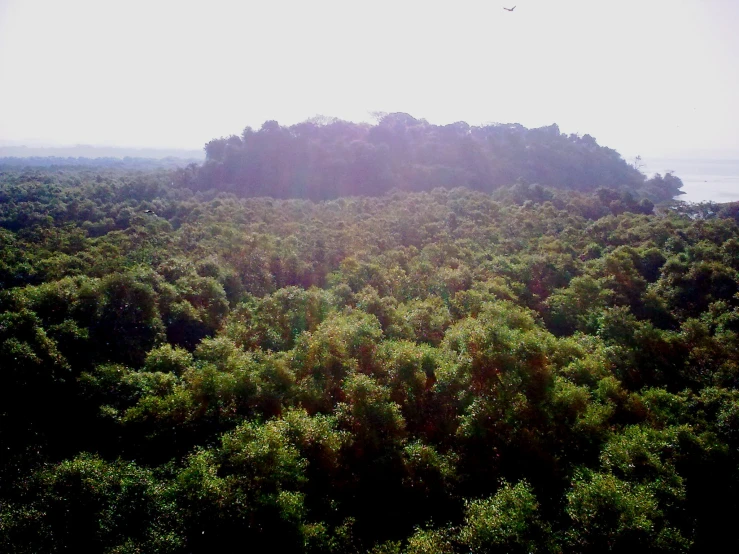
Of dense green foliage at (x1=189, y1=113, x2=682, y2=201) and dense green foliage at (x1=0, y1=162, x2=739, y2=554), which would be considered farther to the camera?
dense green foliage at (x1=189, y1=113, x2=682, y2=201)

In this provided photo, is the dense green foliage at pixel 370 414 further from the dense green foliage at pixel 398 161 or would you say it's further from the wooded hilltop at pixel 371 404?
the dense green foliage at pixel 398 161

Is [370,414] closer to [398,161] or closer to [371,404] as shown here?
[371,404]

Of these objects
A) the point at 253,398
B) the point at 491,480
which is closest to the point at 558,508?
the point at 491,480

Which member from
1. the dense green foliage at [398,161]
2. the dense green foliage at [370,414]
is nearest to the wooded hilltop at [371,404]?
the dense green foliage at [370,414]

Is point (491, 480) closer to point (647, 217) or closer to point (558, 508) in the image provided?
point (558, 508)

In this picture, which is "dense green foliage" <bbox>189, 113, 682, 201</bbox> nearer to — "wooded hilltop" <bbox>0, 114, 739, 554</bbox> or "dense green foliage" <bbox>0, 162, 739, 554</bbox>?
"wooded hilltop" <bbox>0, 114, 739, 554</bbox>

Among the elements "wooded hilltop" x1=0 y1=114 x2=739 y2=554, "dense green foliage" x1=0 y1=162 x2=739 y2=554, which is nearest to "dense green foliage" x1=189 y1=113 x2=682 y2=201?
"wooded hilltop" x1=0 y1=114 x2=739 y2=554
